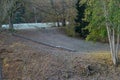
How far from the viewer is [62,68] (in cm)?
980

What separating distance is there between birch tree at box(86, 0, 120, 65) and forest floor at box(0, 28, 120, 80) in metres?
0.58

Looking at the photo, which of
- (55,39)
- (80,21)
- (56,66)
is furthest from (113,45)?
(80,21)

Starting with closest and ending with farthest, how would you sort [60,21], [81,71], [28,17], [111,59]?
[81,71]
[111,59]
[28,17]
[60,21]

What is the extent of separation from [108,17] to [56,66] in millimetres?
2176

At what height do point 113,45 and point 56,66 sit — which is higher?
point 113,45

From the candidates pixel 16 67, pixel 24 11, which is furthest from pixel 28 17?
pixel 16 67

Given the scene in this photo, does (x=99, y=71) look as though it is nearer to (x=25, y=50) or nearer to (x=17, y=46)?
(x=25, y=50)

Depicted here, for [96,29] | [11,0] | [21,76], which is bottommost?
[21,76]

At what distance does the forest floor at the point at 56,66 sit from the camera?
9570 millimetres

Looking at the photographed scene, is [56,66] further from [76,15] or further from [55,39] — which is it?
[76,15]

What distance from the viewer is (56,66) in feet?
32.6

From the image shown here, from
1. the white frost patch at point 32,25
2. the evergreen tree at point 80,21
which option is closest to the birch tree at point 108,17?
the white frost patch at point 32,25

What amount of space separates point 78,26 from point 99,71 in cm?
1228

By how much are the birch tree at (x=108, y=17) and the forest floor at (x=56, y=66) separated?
58cm
